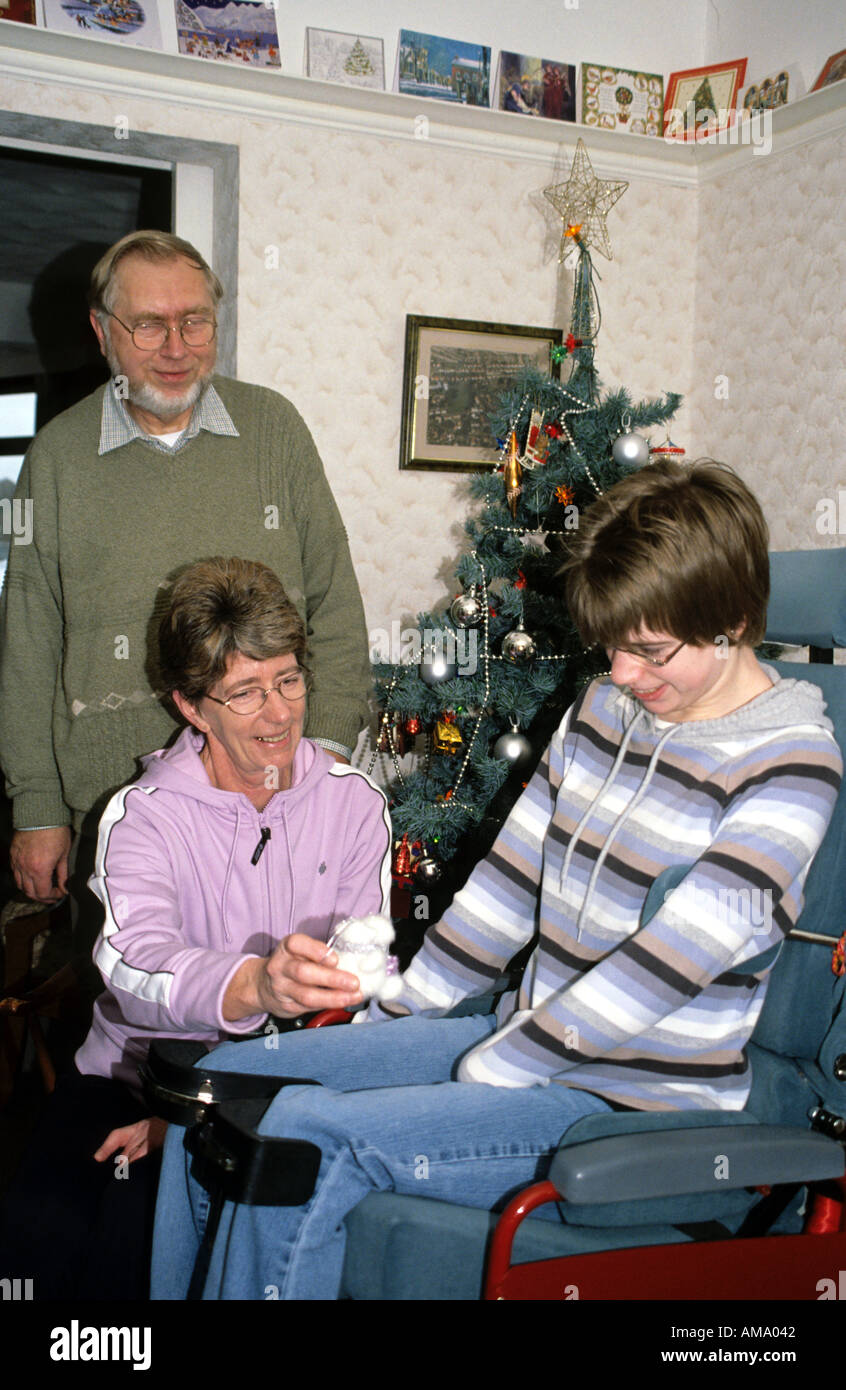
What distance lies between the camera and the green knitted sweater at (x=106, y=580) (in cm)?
198

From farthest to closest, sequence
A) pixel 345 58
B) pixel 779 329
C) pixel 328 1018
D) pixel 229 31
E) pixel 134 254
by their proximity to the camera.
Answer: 1. pixel 779 329
2. pixel 345 58
3. pixel 229 31
4. pixel 134 254
5. pixel 328 1018

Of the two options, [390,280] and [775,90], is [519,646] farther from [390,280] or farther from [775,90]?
[775,90]

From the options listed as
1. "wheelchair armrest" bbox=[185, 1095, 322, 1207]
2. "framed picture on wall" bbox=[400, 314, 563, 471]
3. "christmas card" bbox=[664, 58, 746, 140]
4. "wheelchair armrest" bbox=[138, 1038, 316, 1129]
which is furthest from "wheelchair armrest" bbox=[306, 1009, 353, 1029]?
"christmas card" bbox=[664, 58, 746, 140]

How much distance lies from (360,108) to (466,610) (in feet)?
5.23

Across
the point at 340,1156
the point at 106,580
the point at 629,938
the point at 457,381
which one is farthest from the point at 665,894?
the point at 457,381

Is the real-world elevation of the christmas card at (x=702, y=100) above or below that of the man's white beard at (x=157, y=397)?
above

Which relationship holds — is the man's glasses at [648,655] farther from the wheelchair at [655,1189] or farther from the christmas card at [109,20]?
the christmas card at [109,20]

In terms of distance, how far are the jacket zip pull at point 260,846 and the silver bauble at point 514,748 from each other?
962 millimetres

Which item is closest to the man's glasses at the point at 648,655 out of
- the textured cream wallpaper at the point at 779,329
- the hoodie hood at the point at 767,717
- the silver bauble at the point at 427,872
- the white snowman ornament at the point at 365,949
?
the hoodie hood at the point at 767,717

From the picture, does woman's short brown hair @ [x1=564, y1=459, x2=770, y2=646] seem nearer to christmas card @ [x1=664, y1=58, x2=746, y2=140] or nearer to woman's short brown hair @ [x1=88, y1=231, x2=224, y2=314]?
woman's short brown hair @ [x1=88, y1=231, x2=224, y2=314]

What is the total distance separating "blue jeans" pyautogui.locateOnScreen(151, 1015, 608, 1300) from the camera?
121cm

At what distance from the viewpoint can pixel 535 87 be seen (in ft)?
10.6
